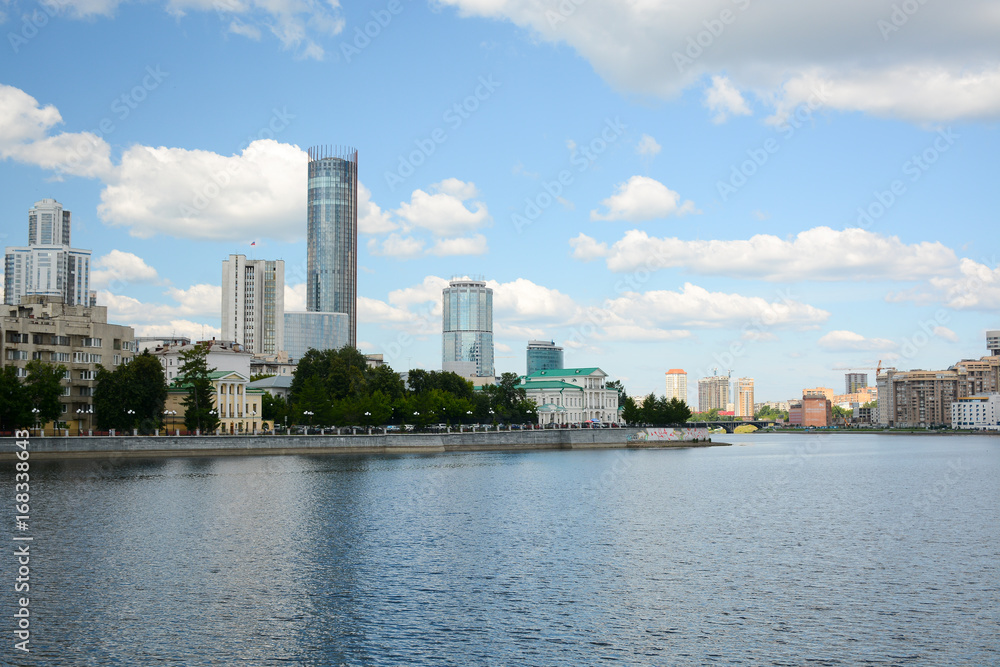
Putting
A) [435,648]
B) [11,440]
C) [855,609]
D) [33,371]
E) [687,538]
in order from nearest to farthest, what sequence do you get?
[435,648]
[855,609]
[687,538]
[11,440]
[33,371]

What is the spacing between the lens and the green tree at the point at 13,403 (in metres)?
96.4

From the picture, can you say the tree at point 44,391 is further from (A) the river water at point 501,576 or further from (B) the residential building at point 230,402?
(A) the river water at point 501,576

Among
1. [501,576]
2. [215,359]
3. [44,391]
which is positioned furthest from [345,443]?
[501,576]

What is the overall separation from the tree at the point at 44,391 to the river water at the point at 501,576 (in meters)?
A: 27.4

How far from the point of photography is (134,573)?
128ft

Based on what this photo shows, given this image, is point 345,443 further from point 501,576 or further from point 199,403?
point 501,576

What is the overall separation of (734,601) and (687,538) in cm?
1495

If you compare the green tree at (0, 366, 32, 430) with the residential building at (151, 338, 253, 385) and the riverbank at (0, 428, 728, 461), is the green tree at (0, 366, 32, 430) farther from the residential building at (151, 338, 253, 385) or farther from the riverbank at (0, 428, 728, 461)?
the residential building at (151, 338, 253, 385)

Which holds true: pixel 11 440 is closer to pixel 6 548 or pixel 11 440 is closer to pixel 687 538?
pixel 6 548

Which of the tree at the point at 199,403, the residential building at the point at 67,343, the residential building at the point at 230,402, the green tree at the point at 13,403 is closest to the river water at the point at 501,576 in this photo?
the green tree at the point at 13,403

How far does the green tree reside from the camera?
96438mm

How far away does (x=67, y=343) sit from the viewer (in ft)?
385

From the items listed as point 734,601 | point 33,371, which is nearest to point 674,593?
point 734,601

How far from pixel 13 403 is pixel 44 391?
4501 millimetres
